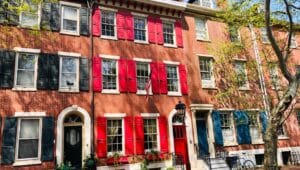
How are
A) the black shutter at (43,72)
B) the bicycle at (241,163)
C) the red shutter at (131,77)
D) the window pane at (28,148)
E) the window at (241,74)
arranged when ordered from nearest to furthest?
the window pane at (28,148)
the black shutter at (43,72)
the red shutter at (131,77)
the bicycle at (241,163)
the window at (241,74)

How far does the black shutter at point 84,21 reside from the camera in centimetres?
1452

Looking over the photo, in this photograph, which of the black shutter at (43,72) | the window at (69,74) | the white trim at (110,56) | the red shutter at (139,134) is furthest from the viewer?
the white trim at (110,56)

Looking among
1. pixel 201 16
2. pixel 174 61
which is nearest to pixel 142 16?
pixel 174 61

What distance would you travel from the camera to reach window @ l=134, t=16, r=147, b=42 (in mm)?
16344

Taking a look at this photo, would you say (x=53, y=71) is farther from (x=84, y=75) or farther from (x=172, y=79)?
(x=172, y=79)

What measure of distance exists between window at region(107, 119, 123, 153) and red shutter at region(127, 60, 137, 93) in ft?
6.69

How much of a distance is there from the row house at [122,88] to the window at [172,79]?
0.23ft

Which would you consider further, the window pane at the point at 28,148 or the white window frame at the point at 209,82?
the white window frame at the point at 209,82

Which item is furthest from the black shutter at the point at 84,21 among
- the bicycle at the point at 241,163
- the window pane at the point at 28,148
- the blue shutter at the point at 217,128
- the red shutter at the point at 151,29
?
the bicycle at the point at 241,163

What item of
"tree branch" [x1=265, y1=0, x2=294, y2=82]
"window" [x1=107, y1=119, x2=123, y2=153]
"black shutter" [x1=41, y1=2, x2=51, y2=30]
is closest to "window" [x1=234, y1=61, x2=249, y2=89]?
"tree branch" [x1=265, y1=0, x2=294, y2=82]

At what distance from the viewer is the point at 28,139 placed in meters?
12.0

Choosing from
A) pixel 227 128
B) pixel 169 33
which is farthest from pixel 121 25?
pixel 227 128

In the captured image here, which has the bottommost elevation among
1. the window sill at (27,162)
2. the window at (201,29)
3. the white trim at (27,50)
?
the window sill at (27,162)

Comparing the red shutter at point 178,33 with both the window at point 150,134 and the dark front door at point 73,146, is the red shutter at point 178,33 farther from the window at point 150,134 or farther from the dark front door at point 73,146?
the dark front door at point 73,146
